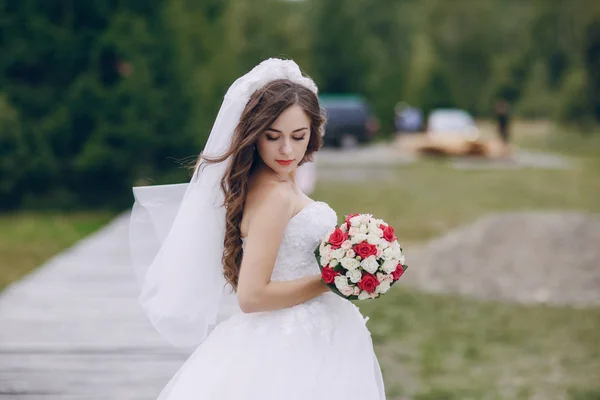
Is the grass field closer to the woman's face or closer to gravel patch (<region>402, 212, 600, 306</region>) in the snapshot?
gravel patch (<region>402, 212, 600, 306</region>)

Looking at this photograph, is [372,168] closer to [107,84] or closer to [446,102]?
[107,84]

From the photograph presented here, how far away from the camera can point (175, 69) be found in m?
16.4

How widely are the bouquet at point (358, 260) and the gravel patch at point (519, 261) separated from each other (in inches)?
266

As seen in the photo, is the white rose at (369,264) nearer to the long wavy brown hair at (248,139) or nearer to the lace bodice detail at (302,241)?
the lace bodice detail at (302,241)

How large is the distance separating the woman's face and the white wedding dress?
0.18 m

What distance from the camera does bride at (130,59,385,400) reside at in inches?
122

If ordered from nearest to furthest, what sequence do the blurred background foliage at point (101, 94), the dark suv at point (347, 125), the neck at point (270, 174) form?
the neck at point (270, 174)
the blurred background foliage at point (101, 94)
the dark suv at point (347, 125)

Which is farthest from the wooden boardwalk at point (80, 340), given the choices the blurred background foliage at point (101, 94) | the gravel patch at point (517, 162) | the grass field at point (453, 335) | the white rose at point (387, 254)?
the gravel patch at point (517, 162)

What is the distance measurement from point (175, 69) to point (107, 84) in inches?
49.9

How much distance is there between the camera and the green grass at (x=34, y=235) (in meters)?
11.1

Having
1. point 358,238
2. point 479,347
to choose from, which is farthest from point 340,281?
point 479,347

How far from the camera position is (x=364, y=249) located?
117 inches

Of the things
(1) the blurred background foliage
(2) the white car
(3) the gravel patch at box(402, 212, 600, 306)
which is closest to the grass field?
(3) the gravel patch at box(402, 212, 600, 306)

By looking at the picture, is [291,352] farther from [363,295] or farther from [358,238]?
[358,238]
